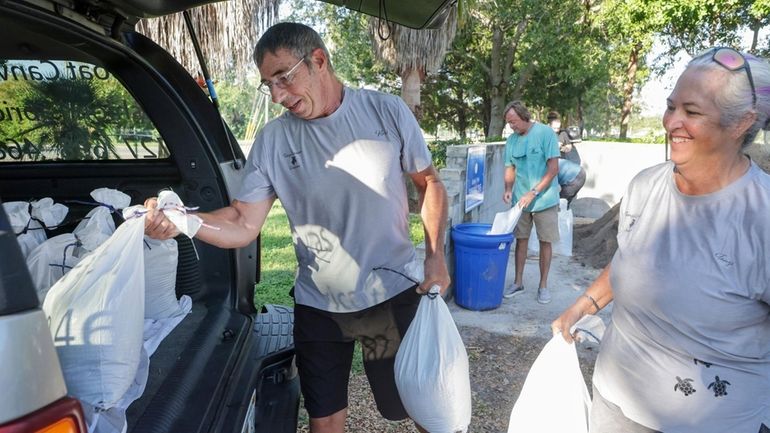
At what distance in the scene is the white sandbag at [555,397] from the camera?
185cm

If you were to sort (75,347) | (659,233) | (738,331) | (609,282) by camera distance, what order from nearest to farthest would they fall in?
(75,347) < (738,331) < (659,233) < (609,282)

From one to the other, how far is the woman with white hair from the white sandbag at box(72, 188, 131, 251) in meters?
1.92

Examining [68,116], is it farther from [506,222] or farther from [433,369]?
[506,222]

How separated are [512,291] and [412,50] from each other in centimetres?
552

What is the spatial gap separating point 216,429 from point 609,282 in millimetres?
1455

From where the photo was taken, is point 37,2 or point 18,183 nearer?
point 37,2

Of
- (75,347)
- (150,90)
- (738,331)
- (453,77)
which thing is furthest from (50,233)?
(453,77)

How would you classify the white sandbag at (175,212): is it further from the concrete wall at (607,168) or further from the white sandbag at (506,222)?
the concrete wall at (607,168)

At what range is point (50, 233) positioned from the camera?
89.3 inches

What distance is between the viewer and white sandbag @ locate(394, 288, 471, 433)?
1986 millimetres

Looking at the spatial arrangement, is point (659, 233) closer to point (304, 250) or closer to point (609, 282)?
point (609, 282)

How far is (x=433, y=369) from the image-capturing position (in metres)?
1.98

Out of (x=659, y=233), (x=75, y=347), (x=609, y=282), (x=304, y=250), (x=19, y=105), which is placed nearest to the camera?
(x=75, y=347)

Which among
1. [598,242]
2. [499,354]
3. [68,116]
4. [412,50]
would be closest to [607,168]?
[598,242]
